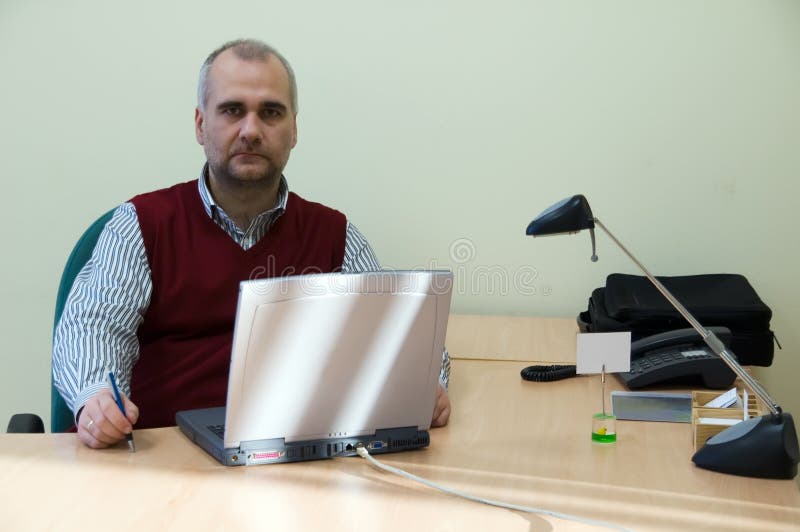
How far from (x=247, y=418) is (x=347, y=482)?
19cm

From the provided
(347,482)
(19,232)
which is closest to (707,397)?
(347,482)

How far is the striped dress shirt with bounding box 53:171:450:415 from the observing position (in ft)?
5.85

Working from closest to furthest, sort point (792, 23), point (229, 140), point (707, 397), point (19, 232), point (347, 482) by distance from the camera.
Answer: point (347, 482) < point (707, 397) < point (229, 140) < point (792, 23) < point (19, 232)

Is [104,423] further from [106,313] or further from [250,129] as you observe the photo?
[250,129]

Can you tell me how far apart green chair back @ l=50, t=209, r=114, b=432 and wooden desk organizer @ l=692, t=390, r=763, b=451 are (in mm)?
1302

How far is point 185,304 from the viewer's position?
6.82 ft

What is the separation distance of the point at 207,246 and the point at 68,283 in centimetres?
32

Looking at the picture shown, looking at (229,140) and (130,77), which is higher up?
(130,77)

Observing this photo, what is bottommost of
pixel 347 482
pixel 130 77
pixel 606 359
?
pixel 347 482

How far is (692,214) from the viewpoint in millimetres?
Result: 2652

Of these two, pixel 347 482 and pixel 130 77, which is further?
pixel 130 77

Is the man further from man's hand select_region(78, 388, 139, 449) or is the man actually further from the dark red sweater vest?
man's hand select_region(78, 388, 139, 449)

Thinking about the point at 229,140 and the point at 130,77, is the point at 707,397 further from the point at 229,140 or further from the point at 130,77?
the point at 130,77

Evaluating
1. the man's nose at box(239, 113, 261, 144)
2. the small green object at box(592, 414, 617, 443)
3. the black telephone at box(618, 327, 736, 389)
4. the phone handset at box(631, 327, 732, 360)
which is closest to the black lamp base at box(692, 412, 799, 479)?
the small green object at box(592, 414, 617, 443)
